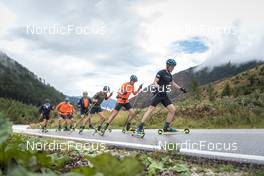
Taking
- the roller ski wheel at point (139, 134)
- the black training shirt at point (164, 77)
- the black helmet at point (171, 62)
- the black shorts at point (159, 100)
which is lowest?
the roller ski wheel at point (139, 134)

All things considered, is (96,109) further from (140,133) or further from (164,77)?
(164,77)

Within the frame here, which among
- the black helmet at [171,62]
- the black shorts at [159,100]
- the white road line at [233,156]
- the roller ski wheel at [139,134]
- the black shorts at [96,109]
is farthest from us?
the black shorts at [96,109]

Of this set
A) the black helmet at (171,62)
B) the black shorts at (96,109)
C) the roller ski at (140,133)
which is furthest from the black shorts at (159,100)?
the black shorts at (96,109)

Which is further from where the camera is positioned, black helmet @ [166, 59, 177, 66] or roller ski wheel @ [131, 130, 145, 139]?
roller ski wheel @ [131, 130, 145, 139]

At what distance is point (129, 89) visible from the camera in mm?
18328

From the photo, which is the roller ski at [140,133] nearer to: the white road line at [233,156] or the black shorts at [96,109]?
the white road line at [233,156]

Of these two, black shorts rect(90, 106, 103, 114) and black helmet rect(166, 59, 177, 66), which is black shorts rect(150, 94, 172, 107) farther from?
black shorts rect(90, 106, 103, 114)

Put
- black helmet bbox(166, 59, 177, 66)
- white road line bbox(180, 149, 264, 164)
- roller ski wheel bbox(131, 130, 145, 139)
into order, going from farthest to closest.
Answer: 1. roller ski wheel bbox(131, 130, 145, 139)
2. black helmet bbox(166, 59, 177, 66)
3. white road line bbox(180, 149, 264, 164)

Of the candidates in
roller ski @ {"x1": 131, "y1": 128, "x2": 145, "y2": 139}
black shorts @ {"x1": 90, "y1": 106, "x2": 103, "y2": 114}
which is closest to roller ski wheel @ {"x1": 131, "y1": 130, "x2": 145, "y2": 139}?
roller ski @ {"x1": 131, "y1": 128, "x2": 145, "y2": 139}

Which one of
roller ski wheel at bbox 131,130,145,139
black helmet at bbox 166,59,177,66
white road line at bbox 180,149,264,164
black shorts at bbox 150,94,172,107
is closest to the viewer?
white road line at bbox 180,149,264,164

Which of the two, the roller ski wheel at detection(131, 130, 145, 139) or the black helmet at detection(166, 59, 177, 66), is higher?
the black helmet at detection(166, 59, 177, 66)

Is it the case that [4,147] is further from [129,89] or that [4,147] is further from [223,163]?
[129,89]

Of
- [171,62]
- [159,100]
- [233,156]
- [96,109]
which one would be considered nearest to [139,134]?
[159,100]

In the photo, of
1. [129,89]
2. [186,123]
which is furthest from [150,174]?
[186,123]
